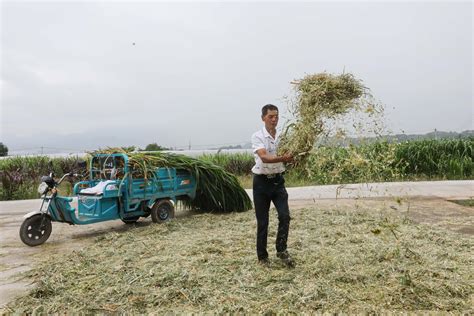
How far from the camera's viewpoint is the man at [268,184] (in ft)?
11.6

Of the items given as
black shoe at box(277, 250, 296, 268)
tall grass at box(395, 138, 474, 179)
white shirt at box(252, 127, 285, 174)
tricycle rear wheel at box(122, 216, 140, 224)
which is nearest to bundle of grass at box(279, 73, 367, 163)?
white shirt at box(252, 127, 285, 174)

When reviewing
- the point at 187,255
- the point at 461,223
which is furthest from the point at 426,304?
the point at 461,223

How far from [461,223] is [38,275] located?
17.7ft

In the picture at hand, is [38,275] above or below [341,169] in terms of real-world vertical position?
below

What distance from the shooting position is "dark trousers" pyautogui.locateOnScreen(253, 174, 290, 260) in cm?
360

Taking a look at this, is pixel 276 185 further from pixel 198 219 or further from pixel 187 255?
pixel 198 219

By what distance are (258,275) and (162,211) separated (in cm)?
299

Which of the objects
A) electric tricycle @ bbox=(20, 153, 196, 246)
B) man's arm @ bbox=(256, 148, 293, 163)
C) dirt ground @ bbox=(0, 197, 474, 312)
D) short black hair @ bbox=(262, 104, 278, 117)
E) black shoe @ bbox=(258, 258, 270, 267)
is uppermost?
short black hair @ bbox=(262, 104, 278, 117)

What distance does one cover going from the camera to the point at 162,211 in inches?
239

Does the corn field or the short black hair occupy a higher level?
the short black hair

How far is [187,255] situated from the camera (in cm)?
409

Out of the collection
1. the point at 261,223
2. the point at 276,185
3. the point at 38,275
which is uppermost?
the point at 276,185

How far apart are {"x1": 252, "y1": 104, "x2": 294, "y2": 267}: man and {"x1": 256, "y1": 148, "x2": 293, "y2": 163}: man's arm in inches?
2.0

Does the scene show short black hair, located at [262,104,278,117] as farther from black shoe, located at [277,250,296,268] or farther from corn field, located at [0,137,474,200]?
corn field, located at [0,137,474,200]
